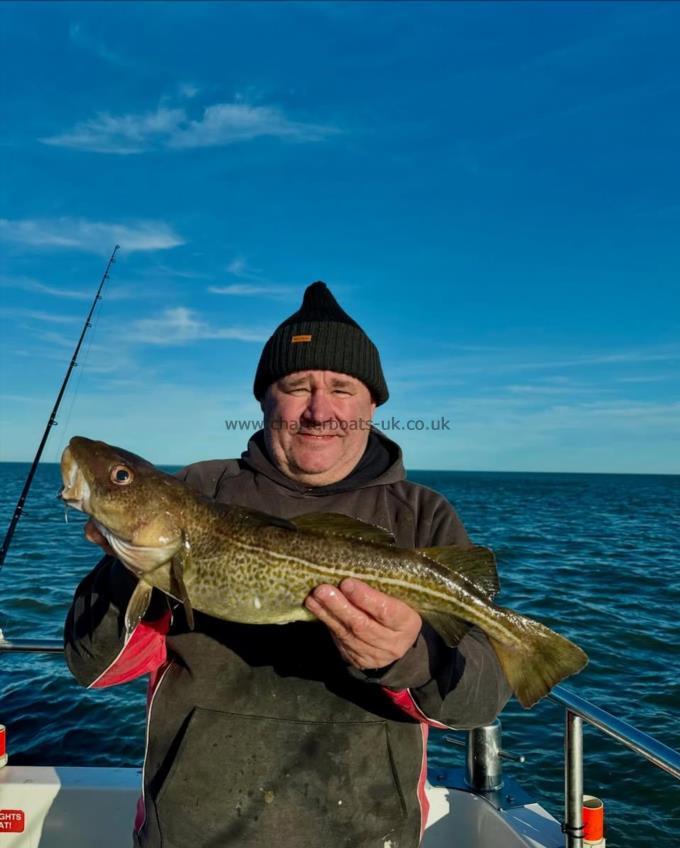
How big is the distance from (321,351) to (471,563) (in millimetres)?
1523

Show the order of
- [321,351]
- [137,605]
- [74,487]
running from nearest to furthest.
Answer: [137,605], [74,487], [321,351]

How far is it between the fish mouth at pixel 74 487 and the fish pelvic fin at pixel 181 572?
48 centimetres

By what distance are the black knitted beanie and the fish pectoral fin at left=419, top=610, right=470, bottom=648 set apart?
1.50 m

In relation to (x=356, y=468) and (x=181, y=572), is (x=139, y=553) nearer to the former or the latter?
(x=181, y=572)

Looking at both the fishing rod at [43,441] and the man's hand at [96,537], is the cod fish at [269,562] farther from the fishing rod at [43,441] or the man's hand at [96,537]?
the fishing rod at [43,441]

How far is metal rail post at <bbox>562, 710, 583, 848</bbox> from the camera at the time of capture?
379 centimetres

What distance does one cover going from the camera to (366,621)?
2.83 meters

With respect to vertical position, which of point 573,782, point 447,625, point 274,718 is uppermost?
point 447,625

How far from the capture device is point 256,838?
2.97 meters

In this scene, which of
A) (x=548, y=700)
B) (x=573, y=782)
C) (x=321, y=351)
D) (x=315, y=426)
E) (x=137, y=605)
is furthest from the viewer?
(x=548, y=700)

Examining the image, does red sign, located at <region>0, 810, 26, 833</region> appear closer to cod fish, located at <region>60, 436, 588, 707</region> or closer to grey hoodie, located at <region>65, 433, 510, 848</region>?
grey hoodie, located at <region>65, 433, 510, 848</region>

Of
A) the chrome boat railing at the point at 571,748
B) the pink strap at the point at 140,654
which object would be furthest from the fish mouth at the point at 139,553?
the chrome boat railing at the point at 571,748

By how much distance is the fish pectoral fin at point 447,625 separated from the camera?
123 inches

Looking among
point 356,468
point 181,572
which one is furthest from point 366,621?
point 356,468
